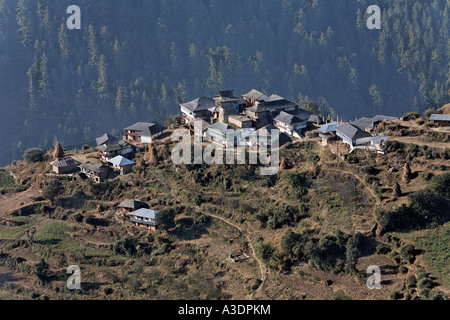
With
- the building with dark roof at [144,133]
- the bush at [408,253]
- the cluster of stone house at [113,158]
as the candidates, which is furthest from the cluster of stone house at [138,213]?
the bush at [408,253]

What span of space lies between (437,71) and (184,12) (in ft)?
233

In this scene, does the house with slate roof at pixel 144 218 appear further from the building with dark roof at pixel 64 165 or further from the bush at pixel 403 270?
the bush at pixel 403 270

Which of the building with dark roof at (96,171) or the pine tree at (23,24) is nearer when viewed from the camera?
the building with dark roof at (96,171)

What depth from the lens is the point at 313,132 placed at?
7031 centimetres

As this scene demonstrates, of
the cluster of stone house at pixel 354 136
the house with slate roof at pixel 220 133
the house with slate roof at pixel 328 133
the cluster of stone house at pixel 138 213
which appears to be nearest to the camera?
the cluster of stone house at pixel 138 213

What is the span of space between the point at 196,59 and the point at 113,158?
294 ft

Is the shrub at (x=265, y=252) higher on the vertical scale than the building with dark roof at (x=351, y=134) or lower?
lower

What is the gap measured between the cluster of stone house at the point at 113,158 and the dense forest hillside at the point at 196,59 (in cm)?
4920

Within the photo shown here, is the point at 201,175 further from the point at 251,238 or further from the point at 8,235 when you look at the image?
the point at 8,235

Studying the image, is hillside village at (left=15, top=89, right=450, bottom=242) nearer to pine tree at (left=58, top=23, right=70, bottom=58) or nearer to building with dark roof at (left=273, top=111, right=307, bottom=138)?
building with dark roof at (left=273, top=111, right=307, bottom=138)

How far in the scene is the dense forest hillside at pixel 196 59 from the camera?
13750 cm

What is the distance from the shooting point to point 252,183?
6481cm

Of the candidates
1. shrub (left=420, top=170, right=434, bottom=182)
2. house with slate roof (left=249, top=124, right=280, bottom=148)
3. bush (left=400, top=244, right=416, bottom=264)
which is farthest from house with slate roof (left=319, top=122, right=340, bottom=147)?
bush (left=400, top=244, right=416, bottom=264)

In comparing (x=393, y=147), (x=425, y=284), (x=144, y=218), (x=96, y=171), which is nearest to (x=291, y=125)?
(x=393, y=147)
